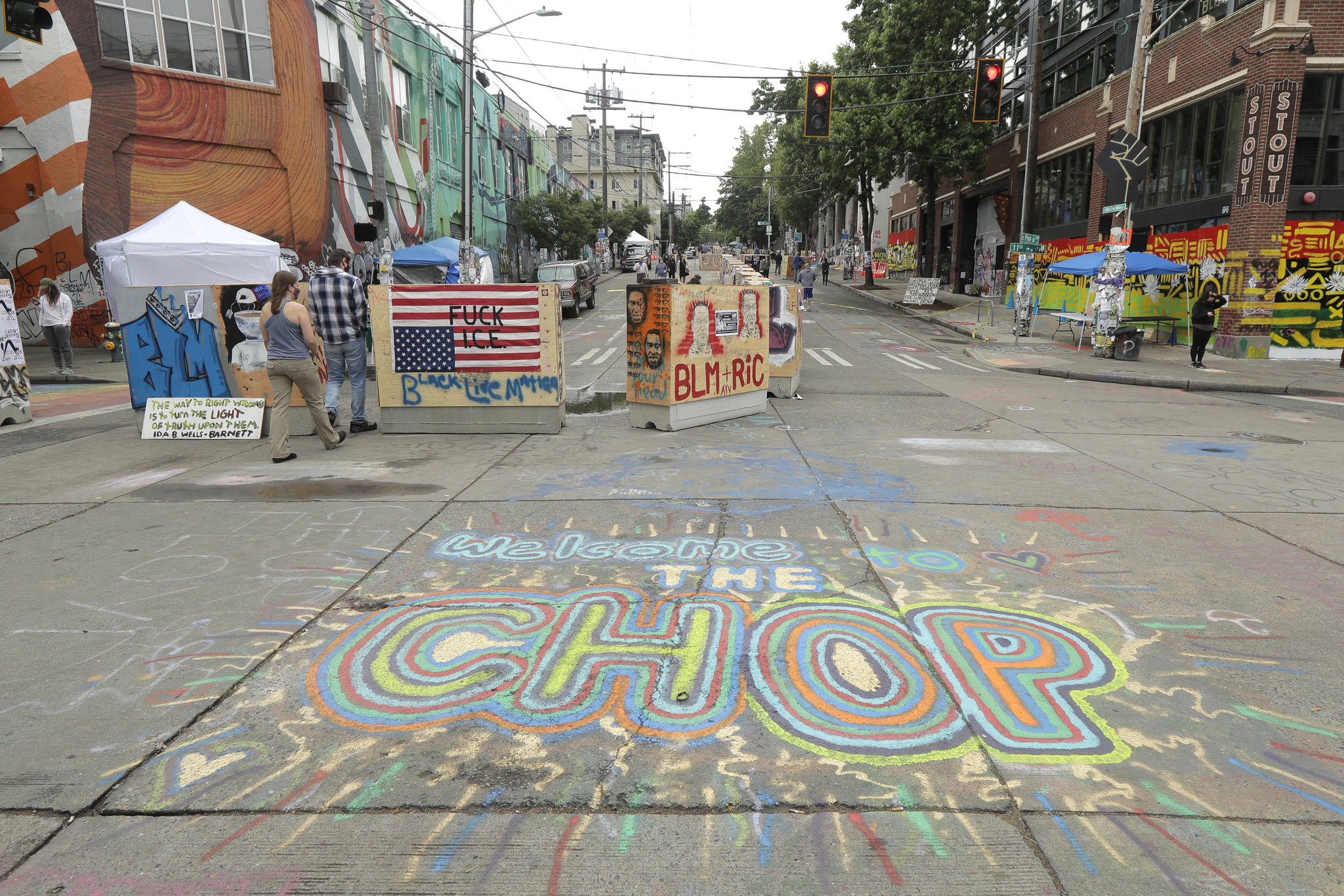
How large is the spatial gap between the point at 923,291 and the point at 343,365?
88.0ft

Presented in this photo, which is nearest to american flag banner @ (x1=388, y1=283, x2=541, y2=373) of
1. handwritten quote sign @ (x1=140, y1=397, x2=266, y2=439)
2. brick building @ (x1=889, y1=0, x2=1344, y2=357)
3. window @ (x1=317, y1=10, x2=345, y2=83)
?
handwritten quote sign @ (x1=140, y1=397, x2=266, y2=439)

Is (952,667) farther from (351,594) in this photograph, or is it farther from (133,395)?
(133,395)

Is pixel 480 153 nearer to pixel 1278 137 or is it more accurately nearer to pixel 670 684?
pixel 1278 137

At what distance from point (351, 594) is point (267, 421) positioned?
236 inches

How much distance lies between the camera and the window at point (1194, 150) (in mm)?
18141

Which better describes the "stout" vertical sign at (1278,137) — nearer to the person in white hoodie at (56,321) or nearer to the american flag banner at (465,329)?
the american flag banner at (465,329)

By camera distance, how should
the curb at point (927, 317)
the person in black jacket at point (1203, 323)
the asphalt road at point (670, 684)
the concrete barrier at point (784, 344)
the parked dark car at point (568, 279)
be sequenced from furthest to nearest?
the parked dark car at point (568, 279) → the curb at point (927, 317) → the person in black jacket at point (1203, 323) → the concrete barrier at point (784, 344) → the asphalt road at point (670, 684)

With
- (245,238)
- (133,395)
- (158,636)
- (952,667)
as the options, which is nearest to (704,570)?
(952,667)

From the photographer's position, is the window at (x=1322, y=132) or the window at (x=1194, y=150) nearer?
the window at (x=1322, y=132)

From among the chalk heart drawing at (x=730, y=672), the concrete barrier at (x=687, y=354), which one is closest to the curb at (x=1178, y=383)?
the concrete barrier at (x=687, y=354)

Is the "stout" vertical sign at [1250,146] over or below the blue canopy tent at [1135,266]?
over

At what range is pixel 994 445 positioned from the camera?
8914 mm

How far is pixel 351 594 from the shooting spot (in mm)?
4508

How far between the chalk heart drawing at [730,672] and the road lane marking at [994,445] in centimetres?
473
